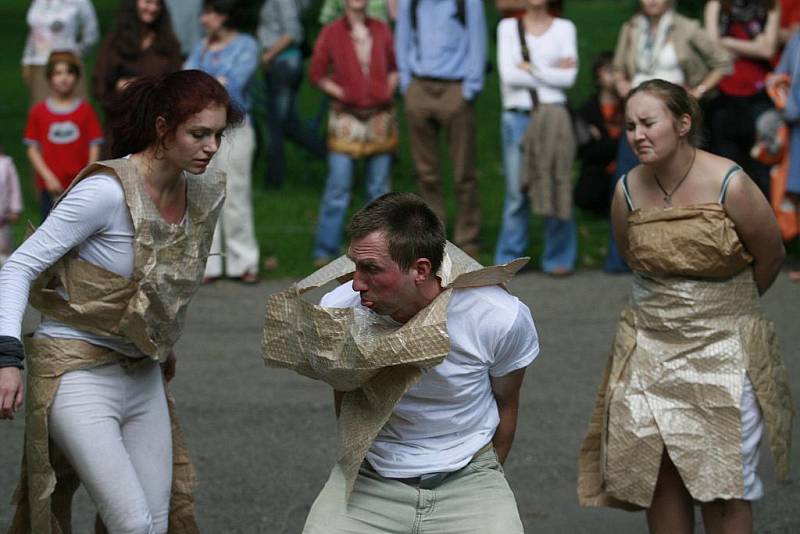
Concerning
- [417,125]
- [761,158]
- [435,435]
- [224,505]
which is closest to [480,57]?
[417,125]

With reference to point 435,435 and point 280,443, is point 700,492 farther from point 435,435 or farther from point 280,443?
point 280,443

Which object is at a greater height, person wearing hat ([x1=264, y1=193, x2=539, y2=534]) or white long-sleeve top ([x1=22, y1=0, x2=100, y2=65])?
person wearing hat ([x1=264, y1=193, x2=539, y2=534])

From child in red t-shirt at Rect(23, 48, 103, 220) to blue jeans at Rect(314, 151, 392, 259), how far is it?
5.72 ft

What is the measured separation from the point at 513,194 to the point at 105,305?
254 inches

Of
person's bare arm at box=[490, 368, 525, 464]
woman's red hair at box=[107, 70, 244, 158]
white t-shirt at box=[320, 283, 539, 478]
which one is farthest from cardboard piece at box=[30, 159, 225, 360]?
person's bare arm at box=[490, 368, 525, 464]

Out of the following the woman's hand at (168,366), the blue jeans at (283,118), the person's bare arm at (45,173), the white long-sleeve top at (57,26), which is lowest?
the blue jeans at (283,118)

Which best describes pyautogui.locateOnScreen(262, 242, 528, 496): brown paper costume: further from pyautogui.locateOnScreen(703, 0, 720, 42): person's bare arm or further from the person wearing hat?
pyautogui.locateOnScreen(703, 0, 720, 42): person's bare arm

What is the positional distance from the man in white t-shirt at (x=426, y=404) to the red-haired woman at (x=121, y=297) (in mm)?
766

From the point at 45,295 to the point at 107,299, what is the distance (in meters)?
0.23

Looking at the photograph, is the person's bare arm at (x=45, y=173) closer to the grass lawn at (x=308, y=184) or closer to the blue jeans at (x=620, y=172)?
the grass lawn at (x=308, y=184)

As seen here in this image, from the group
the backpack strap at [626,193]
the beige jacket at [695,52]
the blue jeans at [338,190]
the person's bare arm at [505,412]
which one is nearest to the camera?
the person's bare arm at [505,412]

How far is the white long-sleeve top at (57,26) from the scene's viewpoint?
39.9 feet

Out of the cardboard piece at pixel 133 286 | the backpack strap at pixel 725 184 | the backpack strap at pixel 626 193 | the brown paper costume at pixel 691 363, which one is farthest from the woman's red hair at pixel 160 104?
the backpack strap at pixel 725 184

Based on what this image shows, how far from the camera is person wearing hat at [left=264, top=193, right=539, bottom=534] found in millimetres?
4160
